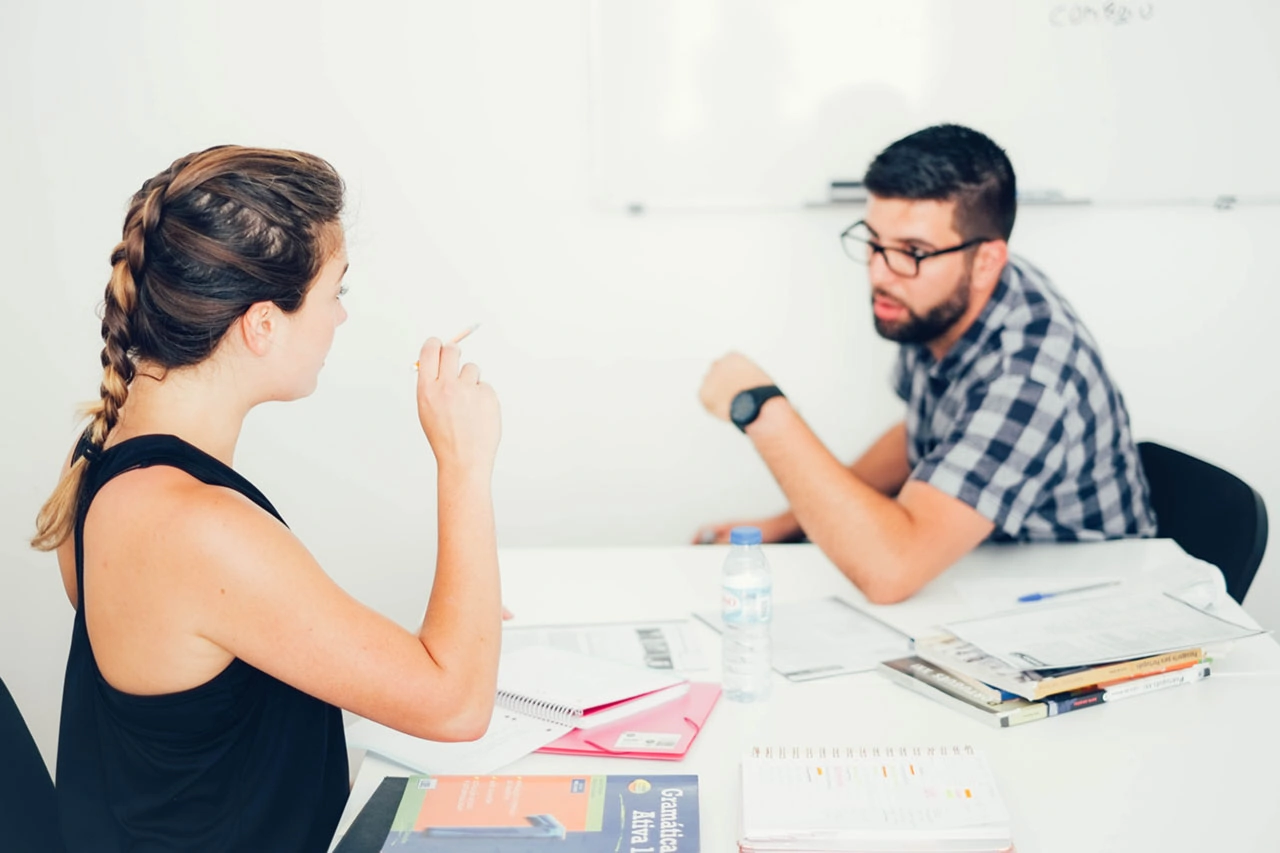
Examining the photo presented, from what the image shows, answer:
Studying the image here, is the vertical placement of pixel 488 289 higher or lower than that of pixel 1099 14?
lower

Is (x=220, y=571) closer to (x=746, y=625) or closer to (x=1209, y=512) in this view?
(x=746, y=625)

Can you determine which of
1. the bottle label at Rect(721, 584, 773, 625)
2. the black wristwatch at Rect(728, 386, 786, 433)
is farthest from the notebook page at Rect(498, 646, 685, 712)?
the black wristwatch at Rect(728, 386, 786, 433)

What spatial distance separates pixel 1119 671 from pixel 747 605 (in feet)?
1.50

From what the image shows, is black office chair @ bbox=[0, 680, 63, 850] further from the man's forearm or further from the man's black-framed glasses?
the man's black-framed glasses

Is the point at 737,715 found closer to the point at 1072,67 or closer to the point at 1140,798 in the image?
the point at 1140,798

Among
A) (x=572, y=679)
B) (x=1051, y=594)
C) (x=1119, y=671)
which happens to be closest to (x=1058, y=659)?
(x=1119, y=671)

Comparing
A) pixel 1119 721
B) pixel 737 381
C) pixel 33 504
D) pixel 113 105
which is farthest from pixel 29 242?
pixel 1119 721

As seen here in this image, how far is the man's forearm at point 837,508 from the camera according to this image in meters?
1.71

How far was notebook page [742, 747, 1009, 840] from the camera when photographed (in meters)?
1.04

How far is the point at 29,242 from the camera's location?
103 inches

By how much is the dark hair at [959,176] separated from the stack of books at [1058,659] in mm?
755

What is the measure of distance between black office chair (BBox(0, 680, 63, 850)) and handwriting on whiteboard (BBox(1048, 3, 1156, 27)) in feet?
7.82

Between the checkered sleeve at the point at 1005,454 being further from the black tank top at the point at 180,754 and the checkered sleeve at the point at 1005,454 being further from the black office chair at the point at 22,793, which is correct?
the black office chair at the point at 22,793

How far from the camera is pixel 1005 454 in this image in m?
1.81
